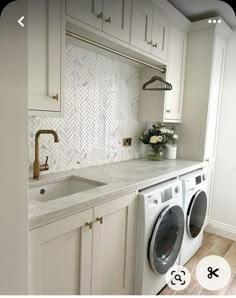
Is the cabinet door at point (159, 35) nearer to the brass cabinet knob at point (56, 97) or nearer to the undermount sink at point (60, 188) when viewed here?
the brass cabinet knob at point (56, 97)

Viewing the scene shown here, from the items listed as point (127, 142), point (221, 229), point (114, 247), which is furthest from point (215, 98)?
point (114, 247)

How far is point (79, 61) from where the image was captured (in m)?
1.74

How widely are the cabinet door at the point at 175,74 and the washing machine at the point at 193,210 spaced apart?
0.66 meters

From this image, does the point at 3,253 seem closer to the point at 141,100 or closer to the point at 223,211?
the point at 141,100

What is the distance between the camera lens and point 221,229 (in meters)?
2.76

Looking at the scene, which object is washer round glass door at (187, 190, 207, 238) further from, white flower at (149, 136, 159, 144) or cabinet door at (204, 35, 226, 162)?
white flower at (149, 136, 159, 144)

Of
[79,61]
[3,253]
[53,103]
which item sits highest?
[79,61]

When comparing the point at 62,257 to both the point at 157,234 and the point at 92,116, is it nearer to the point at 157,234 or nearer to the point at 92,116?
the point at 157,234

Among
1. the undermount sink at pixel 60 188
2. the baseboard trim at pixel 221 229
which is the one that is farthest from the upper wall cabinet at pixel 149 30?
the baseboard trim at pixel 221 229

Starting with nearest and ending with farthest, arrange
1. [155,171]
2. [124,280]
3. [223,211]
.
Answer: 1. [124,280]
2. [155,171]
3. [223,211]

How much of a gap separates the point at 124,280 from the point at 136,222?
14.9 inches

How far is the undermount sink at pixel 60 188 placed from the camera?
145 cm

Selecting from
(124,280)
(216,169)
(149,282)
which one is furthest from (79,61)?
(216,169)

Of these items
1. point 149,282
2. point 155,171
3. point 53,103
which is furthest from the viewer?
point 155,171
